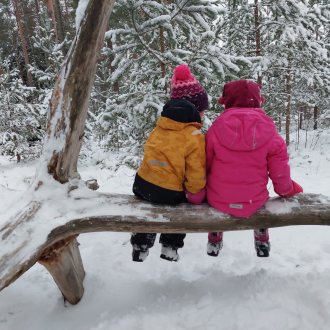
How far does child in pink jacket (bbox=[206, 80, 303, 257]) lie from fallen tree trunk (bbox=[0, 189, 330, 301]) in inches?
4.7

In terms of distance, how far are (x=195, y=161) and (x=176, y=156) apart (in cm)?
17

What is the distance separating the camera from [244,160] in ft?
9.37

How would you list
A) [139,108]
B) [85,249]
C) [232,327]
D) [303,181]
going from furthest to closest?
[303,181], [139,108], [85,249], [232,327]

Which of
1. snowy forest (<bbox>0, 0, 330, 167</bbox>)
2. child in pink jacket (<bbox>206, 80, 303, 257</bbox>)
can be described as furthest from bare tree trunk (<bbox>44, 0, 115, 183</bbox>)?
child in pink jacket (<bbox>206, 80, 303, 257</bbox>)

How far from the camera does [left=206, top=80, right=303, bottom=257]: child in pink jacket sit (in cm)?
279

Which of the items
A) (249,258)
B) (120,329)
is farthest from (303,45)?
(120,329)

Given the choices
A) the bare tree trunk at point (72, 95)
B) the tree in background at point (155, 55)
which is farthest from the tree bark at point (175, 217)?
the tree in background at point (155, 55)

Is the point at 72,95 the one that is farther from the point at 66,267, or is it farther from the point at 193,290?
the point at 193,290

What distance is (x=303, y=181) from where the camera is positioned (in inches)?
338

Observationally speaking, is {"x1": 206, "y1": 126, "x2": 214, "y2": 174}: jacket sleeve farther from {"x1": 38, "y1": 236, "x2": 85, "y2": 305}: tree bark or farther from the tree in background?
the tree in background

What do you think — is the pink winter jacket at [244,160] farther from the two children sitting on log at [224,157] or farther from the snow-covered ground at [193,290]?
the snow-covered ground at [193,290]

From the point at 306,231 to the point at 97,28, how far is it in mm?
3765

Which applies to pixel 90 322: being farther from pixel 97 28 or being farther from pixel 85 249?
pixel 97 28

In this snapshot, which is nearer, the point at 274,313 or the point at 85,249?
the point at 274,313
